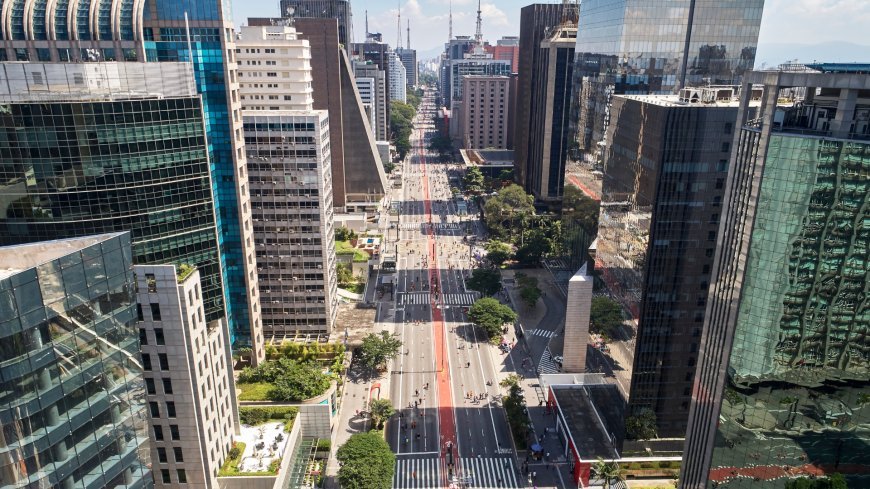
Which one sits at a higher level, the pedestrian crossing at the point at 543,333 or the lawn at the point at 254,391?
the lawn at the point at 254,391

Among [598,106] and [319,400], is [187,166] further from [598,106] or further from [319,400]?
[598,106]

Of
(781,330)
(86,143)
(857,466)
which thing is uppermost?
(86,143)

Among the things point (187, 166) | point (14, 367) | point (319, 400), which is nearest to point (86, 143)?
point (187, 166)

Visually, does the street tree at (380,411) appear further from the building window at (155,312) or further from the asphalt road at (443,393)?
the building window at (155,312)

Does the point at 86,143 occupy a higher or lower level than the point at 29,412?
higher

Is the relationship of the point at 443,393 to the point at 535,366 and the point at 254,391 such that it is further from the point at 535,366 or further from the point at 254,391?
the point at 254,391

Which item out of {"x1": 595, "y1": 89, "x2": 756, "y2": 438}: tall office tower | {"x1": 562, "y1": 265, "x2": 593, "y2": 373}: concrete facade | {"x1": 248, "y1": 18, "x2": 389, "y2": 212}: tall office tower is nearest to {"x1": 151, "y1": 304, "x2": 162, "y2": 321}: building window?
{"x1": 595, "y1": 89, "x2": 756, "y2": 438}: tall office tower

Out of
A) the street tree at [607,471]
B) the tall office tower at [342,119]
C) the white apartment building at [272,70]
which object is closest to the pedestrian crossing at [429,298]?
the white apartment building at [272,70]

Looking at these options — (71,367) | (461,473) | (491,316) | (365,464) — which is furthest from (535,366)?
(71,367)

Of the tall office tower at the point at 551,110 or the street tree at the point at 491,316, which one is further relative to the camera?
the tall office tower at the point at 551,110
